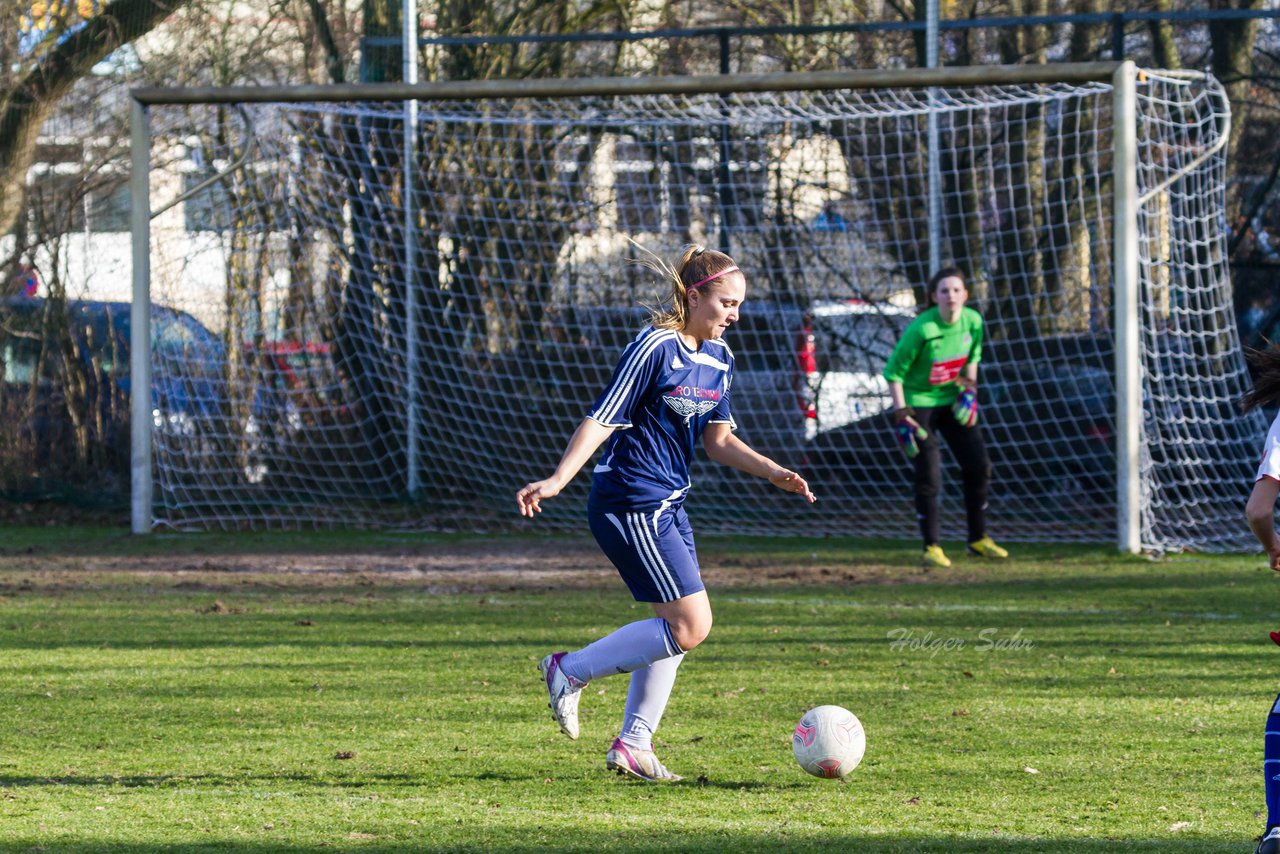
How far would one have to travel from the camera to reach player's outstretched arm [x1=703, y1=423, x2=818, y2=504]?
461 cm

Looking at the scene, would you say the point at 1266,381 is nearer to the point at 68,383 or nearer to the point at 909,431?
the point at 909,431

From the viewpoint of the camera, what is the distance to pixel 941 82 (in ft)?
32.9

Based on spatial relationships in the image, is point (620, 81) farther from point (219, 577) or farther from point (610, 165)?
point (219, 577)

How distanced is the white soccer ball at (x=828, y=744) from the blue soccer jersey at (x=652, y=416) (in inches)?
30.1

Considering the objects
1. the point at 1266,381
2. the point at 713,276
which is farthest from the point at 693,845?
the point at 1266,381

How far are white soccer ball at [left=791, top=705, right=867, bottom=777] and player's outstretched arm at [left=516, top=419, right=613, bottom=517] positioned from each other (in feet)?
3.27

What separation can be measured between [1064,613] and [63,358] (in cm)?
840

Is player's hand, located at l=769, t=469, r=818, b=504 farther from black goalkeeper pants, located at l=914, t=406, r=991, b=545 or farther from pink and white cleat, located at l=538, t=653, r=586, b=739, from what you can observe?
black goalkeeper pants, located at l=914, t=406, r=991, b=545

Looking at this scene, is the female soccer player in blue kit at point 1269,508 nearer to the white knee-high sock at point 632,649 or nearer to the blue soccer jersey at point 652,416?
the blue soccer jersey at point 652,416

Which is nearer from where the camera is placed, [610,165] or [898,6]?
[610,165]

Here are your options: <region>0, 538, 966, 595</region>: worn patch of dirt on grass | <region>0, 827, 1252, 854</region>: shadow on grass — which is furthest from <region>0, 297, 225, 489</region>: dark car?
<region>0, 827, 1252, 854</region>: shadow on grass

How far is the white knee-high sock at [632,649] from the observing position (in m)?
4.48

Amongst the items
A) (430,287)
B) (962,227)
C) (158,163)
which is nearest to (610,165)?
(430,287)

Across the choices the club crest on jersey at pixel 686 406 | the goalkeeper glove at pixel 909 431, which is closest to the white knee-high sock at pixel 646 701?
the club crest on jersey at pixel 686 406
